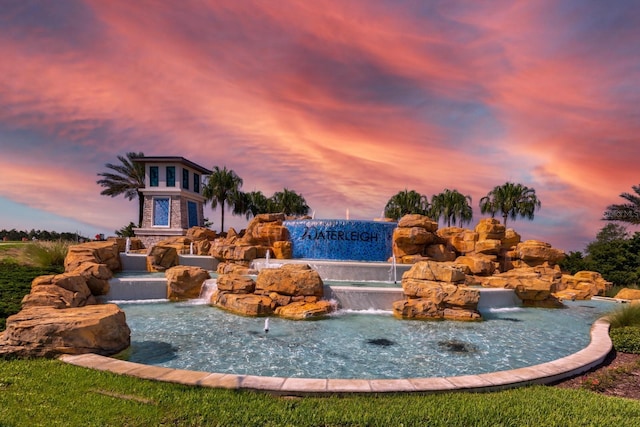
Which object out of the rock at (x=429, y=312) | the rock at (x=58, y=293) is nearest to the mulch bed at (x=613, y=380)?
the rock at (x=429, y=312)

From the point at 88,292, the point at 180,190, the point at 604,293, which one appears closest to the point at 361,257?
the point at 604,293

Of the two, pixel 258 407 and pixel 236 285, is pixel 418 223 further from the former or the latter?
pixel 258 407

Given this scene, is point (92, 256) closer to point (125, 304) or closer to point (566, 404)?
point (125, 304)

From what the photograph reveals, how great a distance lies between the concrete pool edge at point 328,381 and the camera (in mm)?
5152

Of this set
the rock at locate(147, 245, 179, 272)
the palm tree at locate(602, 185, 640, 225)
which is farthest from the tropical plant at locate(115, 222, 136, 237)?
the palm tree at locate(602, 185, 640, 225)

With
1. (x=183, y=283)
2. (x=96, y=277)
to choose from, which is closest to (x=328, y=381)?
(x=183, y=283)

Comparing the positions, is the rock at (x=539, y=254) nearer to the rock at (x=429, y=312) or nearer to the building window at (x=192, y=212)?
the rock at (x=429, y=312)

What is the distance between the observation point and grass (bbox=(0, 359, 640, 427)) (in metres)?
4.35

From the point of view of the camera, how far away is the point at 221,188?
5178 cm

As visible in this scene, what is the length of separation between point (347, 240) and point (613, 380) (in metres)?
16.4

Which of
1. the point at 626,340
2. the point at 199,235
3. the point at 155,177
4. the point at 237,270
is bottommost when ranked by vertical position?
the point at 626,340

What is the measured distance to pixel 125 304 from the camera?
12.7 metres

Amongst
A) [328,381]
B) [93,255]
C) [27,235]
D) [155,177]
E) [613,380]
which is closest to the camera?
[328,381]

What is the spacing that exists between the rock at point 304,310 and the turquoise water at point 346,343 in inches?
18.8
